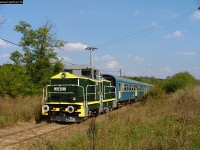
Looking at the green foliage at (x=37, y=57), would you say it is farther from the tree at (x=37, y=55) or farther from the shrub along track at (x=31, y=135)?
the shrub along track at (x=31, y=135)

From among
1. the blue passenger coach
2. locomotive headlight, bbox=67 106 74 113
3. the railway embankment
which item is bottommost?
the railway embankment

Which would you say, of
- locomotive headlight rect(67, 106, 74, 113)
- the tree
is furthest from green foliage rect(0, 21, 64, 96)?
locomotive headlight rect(67, 106, 74, 113)

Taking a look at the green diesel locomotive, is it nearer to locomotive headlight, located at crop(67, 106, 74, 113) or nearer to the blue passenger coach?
locomotive headlight, located at crop(67, 106, 74, 113)

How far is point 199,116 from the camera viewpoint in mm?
12023

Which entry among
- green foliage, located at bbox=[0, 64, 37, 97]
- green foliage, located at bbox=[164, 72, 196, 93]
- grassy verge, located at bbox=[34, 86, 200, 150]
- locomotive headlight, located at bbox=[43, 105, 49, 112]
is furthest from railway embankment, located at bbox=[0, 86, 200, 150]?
green foliage, located at bbox=[164, 72, 196, 93]

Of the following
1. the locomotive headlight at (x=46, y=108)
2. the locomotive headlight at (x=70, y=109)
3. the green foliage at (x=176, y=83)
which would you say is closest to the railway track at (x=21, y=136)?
the locomotive headlight at (x=46, y=108)

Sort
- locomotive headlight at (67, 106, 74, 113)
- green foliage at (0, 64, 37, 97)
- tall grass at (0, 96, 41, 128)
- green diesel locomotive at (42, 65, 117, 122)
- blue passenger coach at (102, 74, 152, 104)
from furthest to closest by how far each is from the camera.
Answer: blue passenger coach at (102, 74, 152, 104)
green foliage at (0, 64, 37, 97)
green diesel locomotive at (42, 65, 117, 122)
locomotive headlight at (67, 106, 74, 113)
tall grass at (0, 96, 41, 128)

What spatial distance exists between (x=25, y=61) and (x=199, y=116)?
27488mm

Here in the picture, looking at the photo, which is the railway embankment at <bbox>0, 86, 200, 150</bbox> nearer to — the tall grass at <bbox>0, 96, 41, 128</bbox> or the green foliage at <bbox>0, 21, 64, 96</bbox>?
the tall grass at <bbox>0, 96, 41, 128</bbox>

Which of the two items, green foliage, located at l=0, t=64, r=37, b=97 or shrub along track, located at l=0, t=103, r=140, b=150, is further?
green foliage, located at l=0, t=64, r=37, b=97

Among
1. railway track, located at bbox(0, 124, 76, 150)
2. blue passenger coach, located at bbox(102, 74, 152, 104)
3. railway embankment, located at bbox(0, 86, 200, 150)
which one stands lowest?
railway track, located at bbox(0, 124, 76, 150)

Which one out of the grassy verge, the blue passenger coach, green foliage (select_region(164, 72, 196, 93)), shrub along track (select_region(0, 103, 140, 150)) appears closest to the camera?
the grassy verge

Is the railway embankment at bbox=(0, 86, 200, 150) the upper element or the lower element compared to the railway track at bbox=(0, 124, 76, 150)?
upper

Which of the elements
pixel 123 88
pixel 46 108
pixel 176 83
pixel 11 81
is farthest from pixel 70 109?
pixel 176 83
